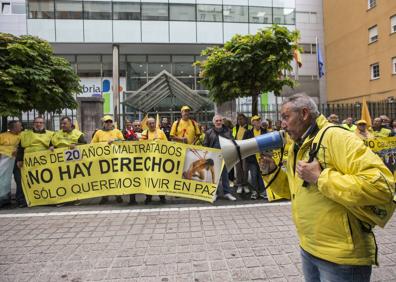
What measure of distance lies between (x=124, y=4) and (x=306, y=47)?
18817 mm

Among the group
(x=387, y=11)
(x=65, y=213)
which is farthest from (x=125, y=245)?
(x=387, y=11)

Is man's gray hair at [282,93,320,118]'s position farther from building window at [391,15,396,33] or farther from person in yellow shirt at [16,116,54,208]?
building window at [391,15,396,33]

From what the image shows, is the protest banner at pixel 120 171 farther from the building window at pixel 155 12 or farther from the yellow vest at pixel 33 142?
the building window at pixel 155 12

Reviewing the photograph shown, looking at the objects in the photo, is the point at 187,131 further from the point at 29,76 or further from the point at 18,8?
the point at 18,8

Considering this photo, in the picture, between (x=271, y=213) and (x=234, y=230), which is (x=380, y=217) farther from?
(x=271, y=213)

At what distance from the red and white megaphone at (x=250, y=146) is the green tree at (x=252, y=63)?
23.1 ft

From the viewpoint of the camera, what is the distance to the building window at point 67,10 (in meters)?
22.6

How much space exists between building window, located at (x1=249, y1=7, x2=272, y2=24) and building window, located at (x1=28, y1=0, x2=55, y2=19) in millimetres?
13682

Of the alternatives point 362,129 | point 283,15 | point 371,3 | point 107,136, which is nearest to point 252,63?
point 362,129

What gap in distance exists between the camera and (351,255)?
1.86 metres

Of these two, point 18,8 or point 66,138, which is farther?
point 18,8

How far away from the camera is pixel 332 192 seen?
1757 mm

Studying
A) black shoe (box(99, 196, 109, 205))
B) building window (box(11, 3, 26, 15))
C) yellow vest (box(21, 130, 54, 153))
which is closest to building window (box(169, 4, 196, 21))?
building window (box(11, 3, 26, 15))

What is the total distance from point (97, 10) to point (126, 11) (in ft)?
6.27
